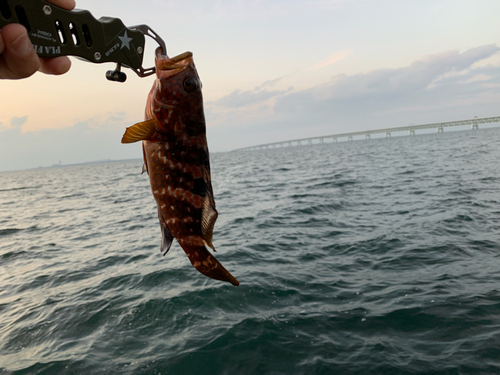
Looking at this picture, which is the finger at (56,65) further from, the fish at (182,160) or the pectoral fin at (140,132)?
the pectoral fin at (140,132)

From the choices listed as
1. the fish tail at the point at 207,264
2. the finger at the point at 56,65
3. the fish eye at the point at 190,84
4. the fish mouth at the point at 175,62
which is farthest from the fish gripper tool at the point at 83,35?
the fish tail at the point at 207,264

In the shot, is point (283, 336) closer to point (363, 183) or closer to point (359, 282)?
point (359, 282)

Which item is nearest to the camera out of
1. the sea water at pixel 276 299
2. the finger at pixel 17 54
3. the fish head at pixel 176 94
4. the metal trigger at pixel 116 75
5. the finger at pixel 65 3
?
the finger at pixel 17 54

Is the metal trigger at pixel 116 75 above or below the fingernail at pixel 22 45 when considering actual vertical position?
below

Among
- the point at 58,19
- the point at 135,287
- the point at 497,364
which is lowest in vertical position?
the point at 497,364

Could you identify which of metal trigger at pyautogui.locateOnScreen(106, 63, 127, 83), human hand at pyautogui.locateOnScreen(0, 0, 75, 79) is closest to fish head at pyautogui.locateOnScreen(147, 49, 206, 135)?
metal trigger at pyautogui.locateOnScreen(106, 63, 127, 83)

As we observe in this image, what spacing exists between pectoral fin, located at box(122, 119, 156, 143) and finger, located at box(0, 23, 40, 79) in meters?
0.74

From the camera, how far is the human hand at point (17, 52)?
63.9 inches

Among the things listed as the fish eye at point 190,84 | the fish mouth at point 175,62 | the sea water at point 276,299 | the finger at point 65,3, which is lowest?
the sea water at point 276,299

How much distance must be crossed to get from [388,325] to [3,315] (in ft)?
28.4

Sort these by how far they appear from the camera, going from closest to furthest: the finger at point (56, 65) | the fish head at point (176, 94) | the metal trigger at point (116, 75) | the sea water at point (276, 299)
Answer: the fish head at point (176, 94)
the metal trigger at point (116, 75)
the finger at point (56, 65)
the sea water at point (276, 299)

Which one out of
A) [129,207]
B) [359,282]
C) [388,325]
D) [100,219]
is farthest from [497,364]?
[129,207]

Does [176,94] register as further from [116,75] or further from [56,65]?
[56,65]

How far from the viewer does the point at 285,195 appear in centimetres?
1931
